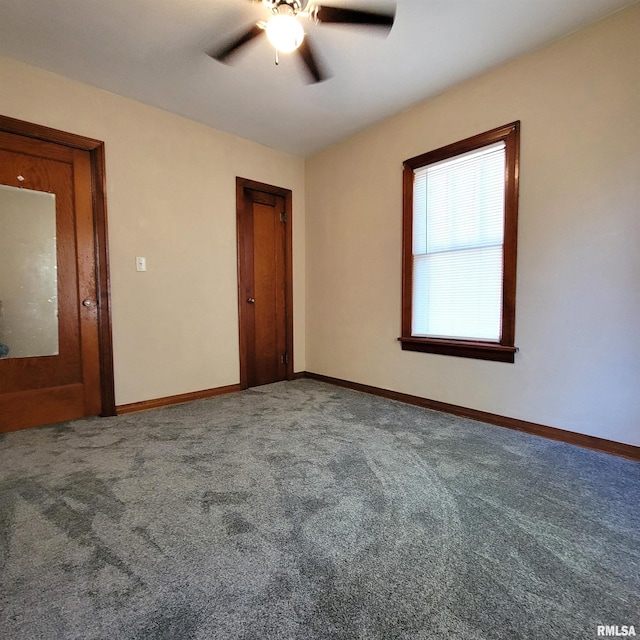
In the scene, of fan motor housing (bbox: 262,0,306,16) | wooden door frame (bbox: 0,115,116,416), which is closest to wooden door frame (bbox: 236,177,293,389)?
wooden door frame (bbox: 0,115,116,416)

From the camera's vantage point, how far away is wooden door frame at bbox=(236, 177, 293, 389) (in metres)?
3.57

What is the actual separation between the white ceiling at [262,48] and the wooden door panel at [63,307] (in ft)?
2.06

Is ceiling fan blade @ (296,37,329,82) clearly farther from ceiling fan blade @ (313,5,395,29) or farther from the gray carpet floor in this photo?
the gray carpet floor

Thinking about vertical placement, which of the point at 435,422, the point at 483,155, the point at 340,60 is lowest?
the point at 435,422

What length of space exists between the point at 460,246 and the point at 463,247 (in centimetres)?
3

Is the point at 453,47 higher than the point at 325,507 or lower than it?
higher

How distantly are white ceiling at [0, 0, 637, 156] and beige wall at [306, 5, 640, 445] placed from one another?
0.61 ft

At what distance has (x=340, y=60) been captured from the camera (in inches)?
92.0

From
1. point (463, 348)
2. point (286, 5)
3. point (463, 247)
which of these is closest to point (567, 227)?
point (463, 247)

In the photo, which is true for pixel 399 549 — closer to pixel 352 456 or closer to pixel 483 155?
pixel 352 456

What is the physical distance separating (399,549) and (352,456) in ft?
2.62

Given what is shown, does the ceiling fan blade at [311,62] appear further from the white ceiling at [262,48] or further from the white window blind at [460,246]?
the white window blind at [460,246]

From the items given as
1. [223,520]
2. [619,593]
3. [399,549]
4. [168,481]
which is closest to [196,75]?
[168,481]

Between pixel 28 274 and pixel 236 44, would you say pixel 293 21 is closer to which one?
pixel 236 44
